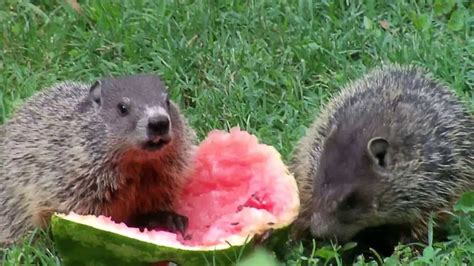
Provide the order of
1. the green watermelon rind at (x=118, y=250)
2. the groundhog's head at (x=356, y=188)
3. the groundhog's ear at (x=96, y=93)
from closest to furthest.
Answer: the green watermelon rind at (x=118, y=250)
the groundhog's head at (x=356, y=188)
the groundhog's ear at (x=96, y=93)

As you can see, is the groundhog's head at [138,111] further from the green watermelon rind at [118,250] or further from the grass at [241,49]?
the grass at [241,49]

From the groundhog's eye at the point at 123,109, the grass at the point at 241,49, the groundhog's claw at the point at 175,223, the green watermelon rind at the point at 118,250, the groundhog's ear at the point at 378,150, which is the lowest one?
the green watermelon rind at the point at 118,250

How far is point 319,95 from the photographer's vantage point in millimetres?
6875

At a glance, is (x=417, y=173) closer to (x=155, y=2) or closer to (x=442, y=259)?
(x=442, y=259)

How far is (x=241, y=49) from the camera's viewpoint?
7.25 meters

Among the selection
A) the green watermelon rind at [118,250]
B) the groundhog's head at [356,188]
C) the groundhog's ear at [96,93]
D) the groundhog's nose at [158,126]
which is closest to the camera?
the green watermelon rind at [118,250]

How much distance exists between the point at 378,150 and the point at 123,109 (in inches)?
45.0

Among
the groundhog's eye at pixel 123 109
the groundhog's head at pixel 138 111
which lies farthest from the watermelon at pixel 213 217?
the groundhog's eye at pixel 123 109

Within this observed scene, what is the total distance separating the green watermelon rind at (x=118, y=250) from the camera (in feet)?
16.1

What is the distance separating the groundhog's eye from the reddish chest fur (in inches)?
7.1

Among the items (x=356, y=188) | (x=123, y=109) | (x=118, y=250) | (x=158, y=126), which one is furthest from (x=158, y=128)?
(x=356, y=188)

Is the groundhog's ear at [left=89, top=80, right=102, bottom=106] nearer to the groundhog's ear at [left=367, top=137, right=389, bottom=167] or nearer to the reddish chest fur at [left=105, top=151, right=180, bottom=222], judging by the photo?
the reddish chest fur at [left=105, top=151, right=180, bottom=222]

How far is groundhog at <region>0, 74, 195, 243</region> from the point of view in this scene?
528 cm

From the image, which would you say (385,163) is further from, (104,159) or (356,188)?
(104,159)
